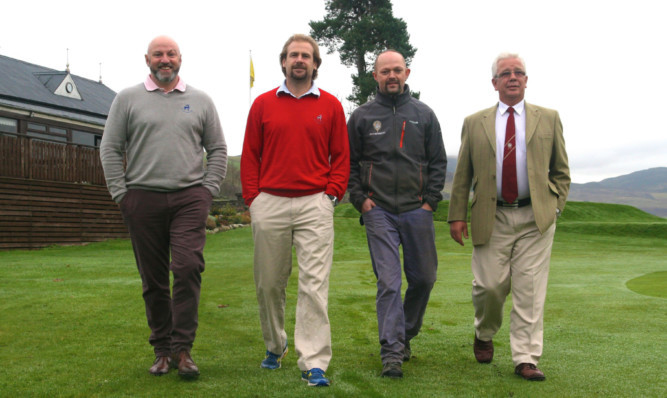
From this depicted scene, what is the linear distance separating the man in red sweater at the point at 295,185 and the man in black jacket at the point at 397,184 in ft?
1.00

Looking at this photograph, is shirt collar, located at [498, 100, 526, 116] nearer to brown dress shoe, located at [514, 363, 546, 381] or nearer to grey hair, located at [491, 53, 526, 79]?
grey hair, located at [491, 53, 526, 79]

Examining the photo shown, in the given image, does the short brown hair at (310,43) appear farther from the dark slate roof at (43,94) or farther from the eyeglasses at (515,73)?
the dark slate roof at (43,94)

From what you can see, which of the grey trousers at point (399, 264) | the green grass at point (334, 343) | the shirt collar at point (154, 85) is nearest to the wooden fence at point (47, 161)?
the green grass at point (334, 343)

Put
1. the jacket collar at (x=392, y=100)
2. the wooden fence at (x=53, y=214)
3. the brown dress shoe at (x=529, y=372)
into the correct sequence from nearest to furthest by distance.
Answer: the brown dress shoe at (x=529, y=372) → the jacket collar at (x=392, y=100) → the wooden fence at (x=53, y=214)

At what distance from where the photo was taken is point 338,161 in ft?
13.2

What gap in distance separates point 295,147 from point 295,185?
0.24 metres

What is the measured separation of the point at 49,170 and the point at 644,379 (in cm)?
1918

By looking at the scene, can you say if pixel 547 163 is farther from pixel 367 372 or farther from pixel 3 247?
pixel 3 247

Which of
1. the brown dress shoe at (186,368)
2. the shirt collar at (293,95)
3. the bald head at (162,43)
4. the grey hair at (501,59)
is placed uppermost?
the bald head at (162,43)

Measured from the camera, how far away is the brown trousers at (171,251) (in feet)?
12.4

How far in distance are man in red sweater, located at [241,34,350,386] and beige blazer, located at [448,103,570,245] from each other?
3.19ft

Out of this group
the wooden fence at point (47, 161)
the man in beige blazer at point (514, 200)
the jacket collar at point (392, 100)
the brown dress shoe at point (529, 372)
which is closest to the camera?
the brown dress shoe at point (529, 372)

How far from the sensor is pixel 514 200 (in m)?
4.17

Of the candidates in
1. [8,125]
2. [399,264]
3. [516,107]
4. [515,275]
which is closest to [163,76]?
[399,264]
